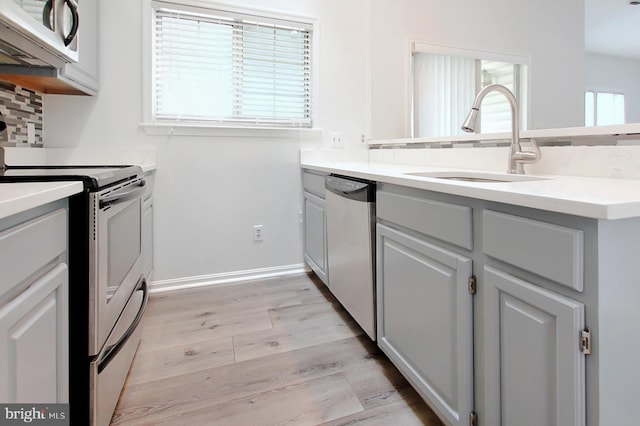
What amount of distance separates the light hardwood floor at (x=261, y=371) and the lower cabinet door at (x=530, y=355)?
482mm

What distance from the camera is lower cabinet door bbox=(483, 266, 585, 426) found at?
66 cm

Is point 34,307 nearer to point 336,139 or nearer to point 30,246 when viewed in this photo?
point 30,246

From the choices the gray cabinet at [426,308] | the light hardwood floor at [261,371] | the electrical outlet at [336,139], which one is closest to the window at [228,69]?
the electrical outlet at [336,139]

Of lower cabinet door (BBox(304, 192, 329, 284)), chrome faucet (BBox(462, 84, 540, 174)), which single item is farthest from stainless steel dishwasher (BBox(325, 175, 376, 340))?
chrome faucet (BBox(462, 84, 540, 174))

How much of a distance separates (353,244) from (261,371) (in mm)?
726

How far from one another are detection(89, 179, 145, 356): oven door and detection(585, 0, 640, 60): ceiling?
107 inches

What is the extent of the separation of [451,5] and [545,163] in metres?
2.22

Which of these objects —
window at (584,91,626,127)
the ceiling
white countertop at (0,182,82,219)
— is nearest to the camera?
white countertop at (0,182,82,219)

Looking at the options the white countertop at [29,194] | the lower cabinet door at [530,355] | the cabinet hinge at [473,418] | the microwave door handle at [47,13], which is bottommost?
the cabinet hinge at [473,418]

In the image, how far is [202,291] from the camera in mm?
2457

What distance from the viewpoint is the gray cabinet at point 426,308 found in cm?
96

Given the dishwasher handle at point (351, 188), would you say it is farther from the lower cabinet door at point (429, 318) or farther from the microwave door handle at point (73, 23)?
the microwave door handle at point (73, 23)

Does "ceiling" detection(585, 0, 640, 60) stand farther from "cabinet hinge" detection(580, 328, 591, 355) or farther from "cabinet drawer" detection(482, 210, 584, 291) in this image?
"cabinet hinge" detection(580, 328, 591, 355)

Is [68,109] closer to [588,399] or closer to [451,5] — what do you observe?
[588,399]
